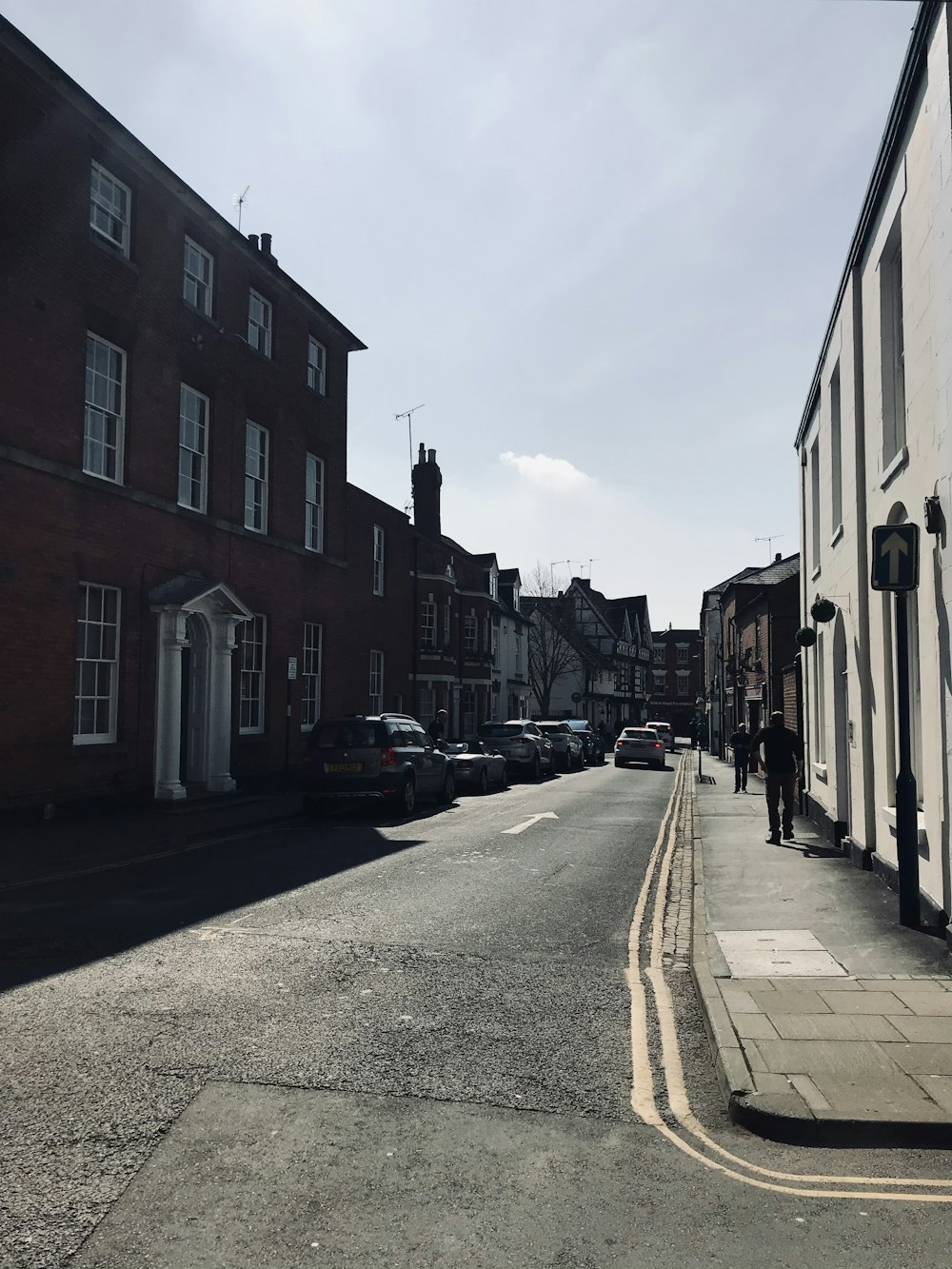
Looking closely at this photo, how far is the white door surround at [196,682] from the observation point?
17.5 meters

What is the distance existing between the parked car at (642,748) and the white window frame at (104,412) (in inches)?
992

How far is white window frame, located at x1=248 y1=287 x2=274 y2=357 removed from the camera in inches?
874

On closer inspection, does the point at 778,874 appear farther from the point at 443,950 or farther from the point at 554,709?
the point at 554,709

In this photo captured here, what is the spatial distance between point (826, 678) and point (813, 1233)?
1220 centimetres

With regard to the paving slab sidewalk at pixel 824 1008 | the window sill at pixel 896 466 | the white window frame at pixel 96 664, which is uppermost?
the window sill at pixel 896 466

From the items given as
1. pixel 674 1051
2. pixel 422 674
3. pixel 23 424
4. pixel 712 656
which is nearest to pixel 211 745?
pixel 23 424

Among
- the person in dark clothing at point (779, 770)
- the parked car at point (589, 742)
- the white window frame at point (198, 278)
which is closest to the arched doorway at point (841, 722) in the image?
the person in dark clothing at point (779, 770)

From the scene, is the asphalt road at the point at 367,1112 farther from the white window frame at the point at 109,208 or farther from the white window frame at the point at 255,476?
the white window frame at the point at 255,476

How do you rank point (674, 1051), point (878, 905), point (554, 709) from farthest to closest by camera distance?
point (554, 709) < point (878, 905) < point (674, 1051)

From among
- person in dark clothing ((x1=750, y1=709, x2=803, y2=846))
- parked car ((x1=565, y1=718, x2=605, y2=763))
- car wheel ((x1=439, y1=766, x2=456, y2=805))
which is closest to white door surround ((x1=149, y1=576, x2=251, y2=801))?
car wheel ((x1=439, y1=766, x2=456, y2=805))

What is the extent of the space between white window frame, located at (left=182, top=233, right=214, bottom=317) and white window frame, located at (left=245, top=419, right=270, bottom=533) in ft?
8.46

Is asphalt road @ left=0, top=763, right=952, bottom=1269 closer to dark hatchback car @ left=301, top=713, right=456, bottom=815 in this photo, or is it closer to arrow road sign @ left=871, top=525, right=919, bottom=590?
arrow road sign @ left=871, top=525, right=919, bottom=590

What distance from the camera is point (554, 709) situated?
7756 cm

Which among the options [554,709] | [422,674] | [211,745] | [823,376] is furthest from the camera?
[554,709]
